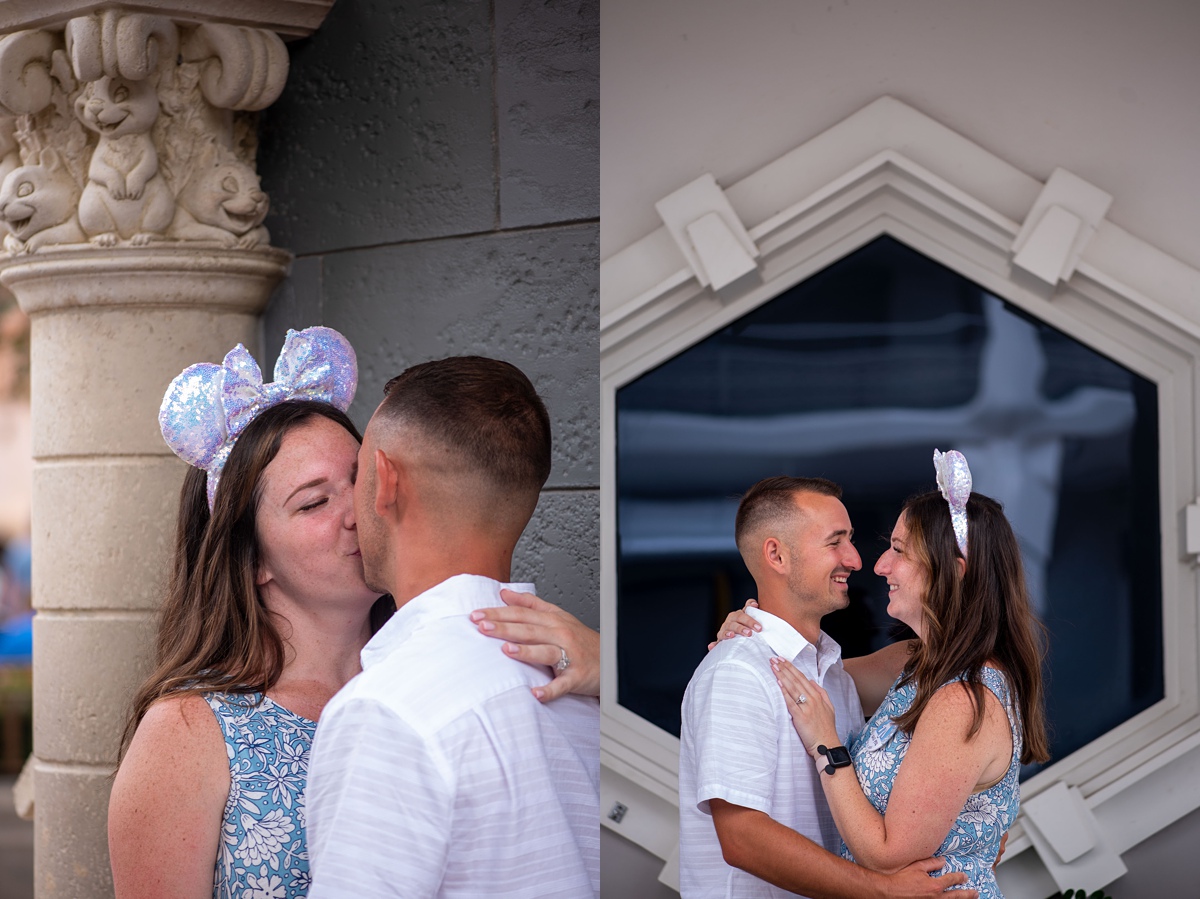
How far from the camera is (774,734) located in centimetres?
166

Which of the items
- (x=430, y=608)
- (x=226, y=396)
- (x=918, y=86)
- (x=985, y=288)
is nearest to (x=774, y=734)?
(x=430, y=608)

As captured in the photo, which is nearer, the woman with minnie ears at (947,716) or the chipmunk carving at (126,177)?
the woman with minnie ears at (947,716)

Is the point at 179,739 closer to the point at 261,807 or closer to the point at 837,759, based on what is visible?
the point at 261,807

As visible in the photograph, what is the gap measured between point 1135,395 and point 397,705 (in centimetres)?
109

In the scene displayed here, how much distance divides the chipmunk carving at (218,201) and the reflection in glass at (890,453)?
4.41 feet

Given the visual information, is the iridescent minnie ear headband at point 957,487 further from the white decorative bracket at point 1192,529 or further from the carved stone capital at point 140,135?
the carved stone capital at point 140,135

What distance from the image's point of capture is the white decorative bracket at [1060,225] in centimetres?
160

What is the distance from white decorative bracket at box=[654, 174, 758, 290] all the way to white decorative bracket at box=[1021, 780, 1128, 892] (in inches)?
32.9

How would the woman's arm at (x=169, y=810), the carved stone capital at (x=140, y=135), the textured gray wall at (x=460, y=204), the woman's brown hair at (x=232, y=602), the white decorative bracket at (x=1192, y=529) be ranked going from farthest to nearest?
the carved stone capital at (x=140, y=135) < the textured gray wall at (x=460, y=204) < the woman's brown hair at (x=232, y=602) < the woman's arm at (x=169, y=810) < the white decorative bracket at (x=1192, y=529)

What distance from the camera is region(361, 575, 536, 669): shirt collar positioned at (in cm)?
188

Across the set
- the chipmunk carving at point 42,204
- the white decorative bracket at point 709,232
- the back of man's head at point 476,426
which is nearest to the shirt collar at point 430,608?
the back of man's head at point 476,426

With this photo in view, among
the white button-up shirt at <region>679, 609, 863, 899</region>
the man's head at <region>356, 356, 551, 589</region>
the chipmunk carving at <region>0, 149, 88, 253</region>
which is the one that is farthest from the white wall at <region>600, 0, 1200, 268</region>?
the chipmunk carving at <region>0, 149, 88, 253</region>

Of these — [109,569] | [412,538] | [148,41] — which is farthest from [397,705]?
[148,41]

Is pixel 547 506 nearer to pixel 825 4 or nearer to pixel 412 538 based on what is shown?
pixel 412 538
